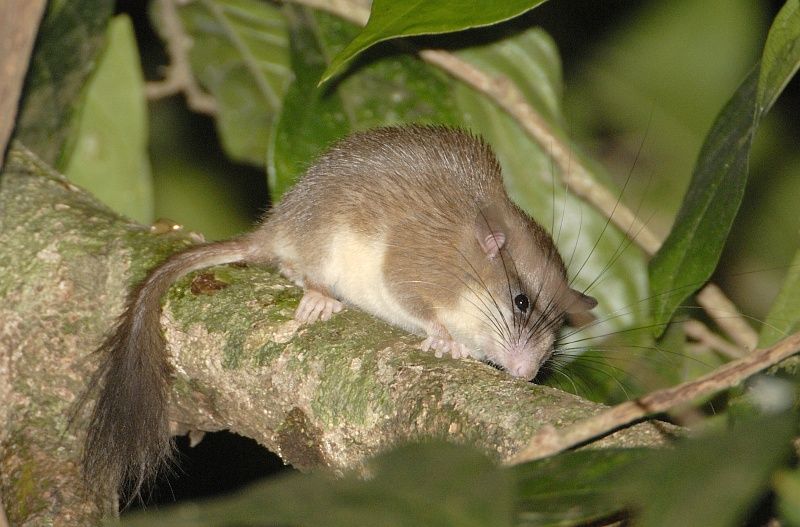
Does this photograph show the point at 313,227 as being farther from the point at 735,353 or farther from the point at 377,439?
the point at 735,353

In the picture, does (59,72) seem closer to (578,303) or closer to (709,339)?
(578,303)

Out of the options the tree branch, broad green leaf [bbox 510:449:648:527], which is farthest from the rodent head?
broad green leaf [bbox 510:449:648:527]

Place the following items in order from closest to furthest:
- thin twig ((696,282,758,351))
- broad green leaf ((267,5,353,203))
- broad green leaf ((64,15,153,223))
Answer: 1. broad green leaf ((267,5,353,203))
2. thin twig ((696,282,758,351))
3. broad green leaf ((64,15,153,223))

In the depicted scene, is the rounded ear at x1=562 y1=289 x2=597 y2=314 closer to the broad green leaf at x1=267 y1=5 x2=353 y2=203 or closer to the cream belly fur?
the cream belly fur

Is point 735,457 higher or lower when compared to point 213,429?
higher

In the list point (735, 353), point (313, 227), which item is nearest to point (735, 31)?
point (735, 353)

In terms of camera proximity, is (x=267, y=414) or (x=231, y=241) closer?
(x=267, y=414)

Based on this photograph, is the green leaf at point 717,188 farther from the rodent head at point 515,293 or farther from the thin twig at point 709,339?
the thin twig at point 709,339
